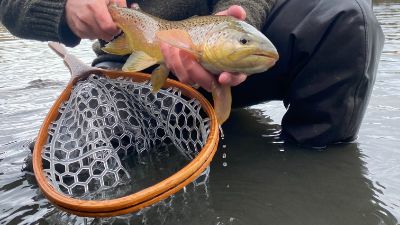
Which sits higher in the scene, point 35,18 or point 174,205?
point 35,18

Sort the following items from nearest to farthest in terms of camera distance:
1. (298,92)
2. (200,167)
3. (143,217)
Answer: (200,167), (143,217), (298,92)

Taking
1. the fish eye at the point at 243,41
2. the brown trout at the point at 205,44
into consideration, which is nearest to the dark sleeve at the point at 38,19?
the brown trout at the point at 205,44

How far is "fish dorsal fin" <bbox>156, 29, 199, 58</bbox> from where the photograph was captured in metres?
1.64

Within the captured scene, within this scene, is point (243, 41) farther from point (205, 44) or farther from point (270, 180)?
point (270, 180)

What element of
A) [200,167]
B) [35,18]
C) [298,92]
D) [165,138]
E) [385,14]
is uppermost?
[35,18]

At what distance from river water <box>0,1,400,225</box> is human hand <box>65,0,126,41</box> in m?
0.72

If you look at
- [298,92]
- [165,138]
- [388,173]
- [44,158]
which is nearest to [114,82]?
A: [165,138]

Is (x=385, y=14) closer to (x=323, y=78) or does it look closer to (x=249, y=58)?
(x=323, y=78)

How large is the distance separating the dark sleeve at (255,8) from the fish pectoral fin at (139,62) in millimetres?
545

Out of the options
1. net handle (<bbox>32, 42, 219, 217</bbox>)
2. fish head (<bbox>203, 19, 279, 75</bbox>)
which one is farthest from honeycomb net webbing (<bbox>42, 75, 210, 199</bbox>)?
fish head (<bbox>203, 19, 279, 75</bbox>)

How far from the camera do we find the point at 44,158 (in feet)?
5.86

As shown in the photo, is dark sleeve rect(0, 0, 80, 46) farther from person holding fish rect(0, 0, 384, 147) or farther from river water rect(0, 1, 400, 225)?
river water rect(0, 1, 400, 225)

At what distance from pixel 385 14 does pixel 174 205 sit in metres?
8.10

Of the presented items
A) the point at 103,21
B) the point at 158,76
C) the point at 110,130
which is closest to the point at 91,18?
the point at 103,21
